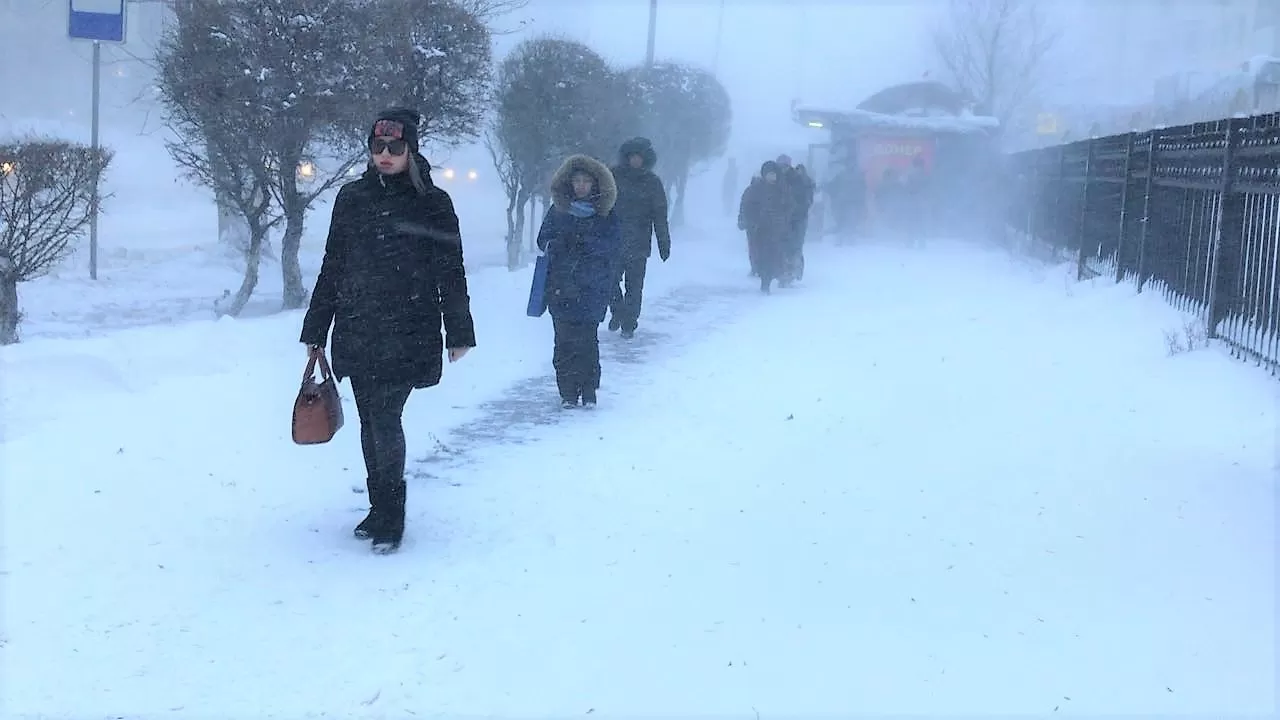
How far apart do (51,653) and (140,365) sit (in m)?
4.50

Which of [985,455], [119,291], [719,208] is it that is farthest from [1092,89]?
[985,455]

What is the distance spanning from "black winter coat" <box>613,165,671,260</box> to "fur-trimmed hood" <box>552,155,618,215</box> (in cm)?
279

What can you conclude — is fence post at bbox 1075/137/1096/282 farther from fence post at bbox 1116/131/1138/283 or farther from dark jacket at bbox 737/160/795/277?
dark jacket at bbox 737/160/795/277

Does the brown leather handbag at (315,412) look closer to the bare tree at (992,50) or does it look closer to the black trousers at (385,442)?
the black trousers at (385,442)

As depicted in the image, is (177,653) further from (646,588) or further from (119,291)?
(119,291)

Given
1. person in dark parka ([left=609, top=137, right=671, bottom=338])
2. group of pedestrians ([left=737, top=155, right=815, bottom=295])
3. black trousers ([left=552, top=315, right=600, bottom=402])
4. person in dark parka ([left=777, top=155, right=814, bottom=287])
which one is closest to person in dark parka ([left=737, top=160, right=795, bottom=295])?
group of pedestrians ([left=737, top=155, right=815, bottom=295])

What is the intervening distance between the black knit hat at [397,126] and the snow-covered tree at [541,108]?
15.2 meters

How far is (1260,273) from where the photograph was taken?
8.33m

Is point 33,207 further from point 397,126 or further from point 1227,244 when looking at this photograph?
point 1227,244

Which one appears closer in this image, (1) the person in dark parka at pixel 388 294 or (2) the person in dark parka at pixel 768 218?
(1) the person in dark parka at pixel 388 294

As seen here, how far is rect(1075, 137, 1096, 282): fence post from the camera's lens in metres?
15.3

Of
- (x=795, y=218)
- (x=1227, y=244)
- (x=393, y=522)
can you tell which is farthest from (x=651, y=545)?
(x=795, y=218)

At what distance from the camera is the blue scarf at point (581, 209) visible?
8477 mm

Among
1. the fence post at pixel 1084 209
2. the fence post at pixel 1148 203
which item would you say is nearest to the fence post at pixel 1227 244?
the fence post at pixel 1148 203
